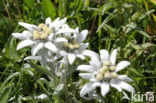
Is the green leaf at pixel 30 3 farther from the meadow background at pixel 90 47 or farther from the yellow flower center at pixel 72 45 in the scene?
the yellow flower center at pixel 72 45

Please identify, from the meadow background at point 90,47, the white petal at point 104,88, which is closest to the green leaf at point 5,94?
the meadow background at point 90,47

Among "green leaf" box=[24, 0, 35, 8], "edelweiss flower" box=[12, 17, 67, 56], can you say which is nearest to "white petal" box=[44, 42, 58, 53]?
"edelweiss flower" box=[12, 17, 67, 56]

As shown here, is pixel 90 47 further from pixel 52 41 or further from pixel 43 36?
pixel 43 36

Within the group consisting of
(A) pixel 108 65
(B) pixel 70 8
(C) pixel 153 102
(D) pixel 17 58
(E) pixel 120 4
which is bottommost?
(C) pixel 153 102

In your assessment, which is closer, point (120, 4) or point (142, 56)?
point (120, 4)

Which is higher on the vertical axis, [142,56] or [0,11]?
[0,11]

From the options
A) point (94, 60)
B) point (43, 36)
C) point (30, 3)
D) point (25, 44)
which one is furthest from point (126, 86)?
point (30, 3)

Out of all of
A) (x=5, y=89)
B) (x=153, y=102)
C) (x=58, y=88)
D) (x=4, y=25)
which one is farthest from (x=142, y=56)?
(x=4, y=25)

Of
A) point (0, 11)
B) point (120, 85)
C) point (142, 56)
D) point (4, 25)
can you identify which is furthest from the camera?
point (0, 11)

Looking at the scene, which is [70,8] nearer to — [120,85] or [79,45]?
[79,45]
